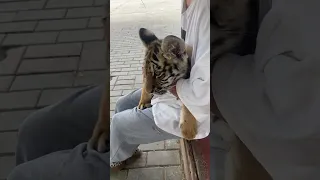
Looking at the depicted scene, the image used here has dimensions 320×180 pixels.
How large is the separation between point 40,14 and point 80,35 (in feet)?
0.23

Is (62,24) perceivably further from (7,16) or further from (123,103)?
(123,103)

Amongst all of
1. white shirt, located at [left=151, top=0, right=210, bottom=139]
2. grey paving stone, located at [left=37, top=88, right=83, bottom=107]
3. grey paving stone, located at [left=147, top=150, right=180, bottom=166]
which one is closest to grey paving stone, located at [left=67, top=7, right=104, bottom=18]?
grey paving stone, located at [left=37, top=88, right=83, bottom=107]

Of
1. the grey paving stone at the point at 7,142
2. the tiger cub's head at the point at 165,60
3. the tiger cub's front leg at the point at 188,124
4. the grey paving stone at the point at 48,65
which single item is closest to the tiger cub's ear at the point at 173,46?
the tiger cub's head at the point at 165,60

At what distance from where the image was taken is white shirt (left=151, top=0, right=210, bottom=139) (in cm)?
73

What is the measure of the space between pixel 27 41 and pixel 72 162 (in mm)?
217

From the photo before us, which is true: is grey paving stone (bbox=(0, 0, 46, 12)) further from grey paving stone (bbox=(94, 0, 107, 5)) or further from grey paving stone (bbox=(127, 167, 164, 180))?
grey paving stone (bbox=(127, 167, 164, 180))

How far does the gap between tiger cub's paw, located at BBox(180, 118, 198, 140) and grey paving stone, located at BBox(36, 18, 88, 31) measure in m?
0.33

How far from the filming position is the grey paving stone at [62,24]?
1.97 feet

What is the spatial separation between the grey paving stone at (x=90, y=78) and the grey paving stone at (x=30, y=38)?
0.07 m

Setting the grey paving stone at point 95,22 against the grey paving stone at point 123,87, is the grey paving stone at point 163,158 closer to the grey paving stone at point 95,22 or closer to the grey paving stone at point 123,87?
the grey paving stone at point 123,87

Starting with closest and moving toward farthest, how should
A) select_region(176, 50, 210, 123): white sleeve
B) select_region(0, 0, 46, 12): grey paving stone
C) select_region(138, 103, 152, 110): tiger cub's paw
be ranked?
select_region(0, 0, 46, 12): grey paving stone < select_region(176, 50, 210, 123): white sleeve < select_region(138, 103, 152, 110): tiger cub's paw

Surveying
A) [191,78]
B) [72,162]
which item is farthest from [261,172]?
[72,162]

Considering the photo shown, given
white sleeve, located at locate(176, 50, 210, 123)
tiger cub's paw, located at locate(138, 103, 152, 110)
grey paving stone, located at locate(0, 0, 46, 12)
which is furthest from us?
tiger cub's paw, located at locate(138, 103, 152, 110)

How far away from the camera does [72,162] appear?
65 centimetres
